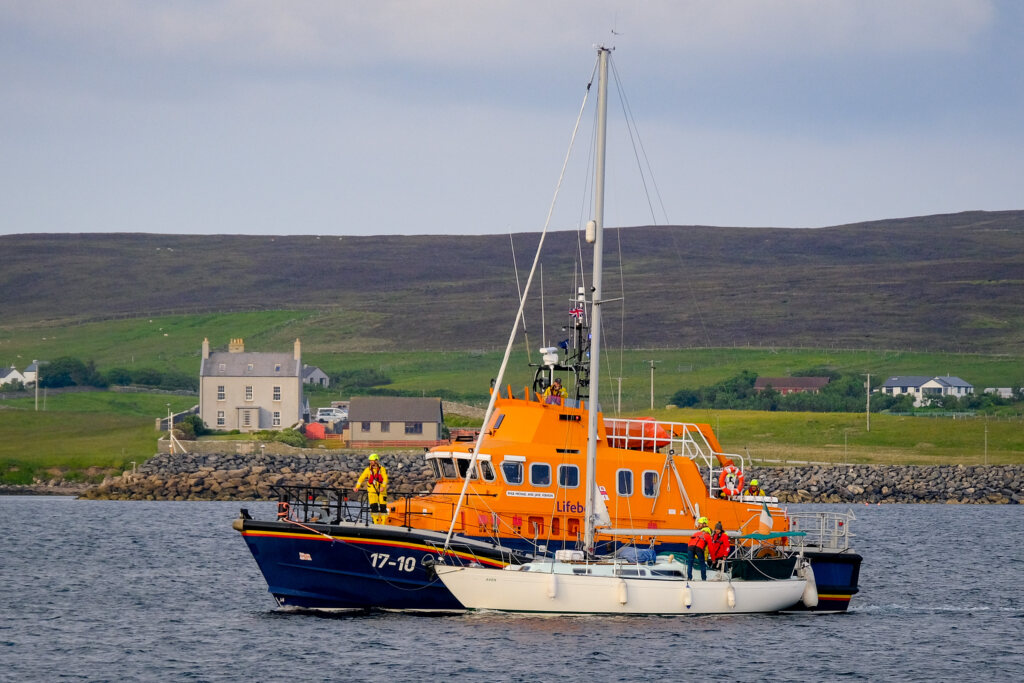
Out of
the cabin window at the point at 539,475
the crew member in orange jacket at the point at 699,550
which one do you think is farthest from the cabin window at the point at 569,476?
the crew member in orange jacket at the point at 699,550

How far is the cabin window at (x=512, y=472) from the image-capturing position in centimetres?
2594

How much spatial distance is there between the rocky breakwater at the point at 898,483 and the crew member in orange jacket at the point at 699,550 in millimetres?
43773

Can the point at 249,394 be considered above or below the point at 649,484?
above

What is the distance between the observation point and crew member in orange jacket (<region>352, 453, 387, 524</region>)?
25766mm

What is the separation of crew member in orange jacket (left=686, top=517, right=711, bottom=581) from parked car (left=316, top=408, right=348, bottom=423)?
67405 millimetres

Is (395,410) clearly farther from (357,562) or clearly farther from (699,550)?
(699,550)

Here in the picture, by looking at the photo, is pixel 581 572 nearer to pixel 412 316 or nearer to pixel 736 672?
pixel 736 672

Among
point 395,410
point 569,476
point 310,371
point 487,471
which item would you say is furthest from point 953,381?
point 487,471

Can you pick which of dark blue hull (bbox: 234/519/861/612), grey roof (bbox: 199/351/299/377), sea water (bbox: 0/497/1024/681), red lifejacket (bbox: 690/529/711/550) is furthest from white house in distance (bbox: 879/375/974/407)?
dark blue hull (bbox: 234/519/861/612)

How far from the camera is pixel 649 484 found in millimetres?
26688

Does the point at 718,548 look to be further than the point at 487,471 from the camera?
No

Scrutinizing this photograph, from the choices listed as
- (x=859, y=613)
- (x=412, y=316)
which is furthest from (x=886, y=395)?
(x=859, y=613)

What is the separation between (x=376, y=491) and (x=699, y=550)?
6.04 m

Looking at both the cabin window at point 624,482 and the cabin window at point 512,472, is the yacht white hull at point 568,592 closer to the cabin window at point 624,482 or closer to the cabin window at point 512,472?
the cabin window at point 512,472
